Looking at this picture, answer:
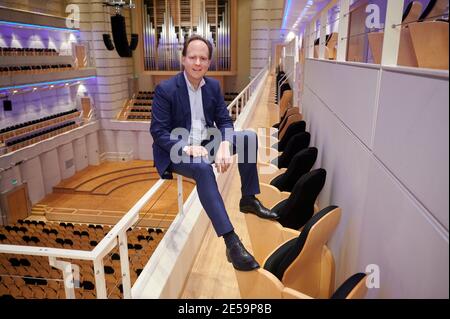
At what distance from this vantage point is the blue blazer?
1705 millimetres

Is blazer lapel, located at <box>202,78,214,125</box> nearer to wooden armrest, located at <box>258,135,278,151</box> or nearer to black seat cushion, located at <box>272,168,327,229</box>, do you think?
black seat cushion, located at <box>272,168,327,229</box>

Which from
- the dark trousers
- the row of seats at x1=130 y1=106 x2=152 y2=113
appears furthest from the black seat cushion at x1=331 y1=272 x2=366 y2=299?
the row of seats at x1=130 y1=106 x2=152 y2=113

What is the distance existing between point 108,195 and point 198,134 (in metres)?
9.12

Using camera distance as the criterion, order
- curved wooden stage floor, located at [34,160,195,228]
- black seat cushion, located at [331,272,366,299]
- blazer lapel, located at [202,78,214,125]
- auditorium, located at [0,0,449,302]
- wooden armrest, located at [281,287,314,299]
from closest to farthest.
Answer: auditorium, located at [0,0,449,302]
black seat cushion, located at [331,272,366,299]
wooden armrest, located at [281,287,314,299]
blazer lapel, located at [202,78,214,125]
curved wooden stage floor, located at [34,160,195,228]

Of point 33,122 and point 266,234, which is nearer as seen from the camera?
point 266,234

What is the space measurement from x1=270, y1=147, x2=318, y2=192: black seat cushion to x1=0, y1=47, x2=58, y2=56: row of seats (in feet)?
31.8

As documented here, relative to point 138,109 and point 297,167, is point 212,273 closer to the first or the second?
point 297,167

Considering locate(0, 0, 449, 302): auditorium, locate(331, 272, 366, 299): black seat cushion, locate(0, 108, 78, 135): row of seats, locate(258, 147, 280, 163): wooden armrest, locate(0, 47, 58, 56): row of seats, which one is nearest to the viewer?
locate(0, 0, 449, 302): auditorium

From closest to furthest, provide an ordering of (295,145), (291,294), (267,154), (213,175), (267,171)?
(291,294), (213,175), (295,145), (267,171), (267,154)

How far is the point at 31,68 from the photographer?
10.2 metres

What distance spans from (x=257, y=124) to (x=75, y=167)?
851 cm

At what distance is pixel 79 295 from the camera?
4281 mm

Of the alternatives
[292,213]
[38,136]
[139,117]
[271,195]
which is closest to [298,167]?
[271,195]
